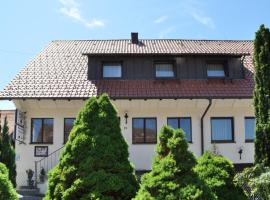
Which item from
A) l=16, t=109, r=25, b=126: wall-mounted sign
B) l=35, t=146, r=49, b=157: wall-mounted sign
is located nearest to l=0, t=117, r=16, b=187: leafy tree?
l=16, t=109, r=25, b=126: wall-mounted sign

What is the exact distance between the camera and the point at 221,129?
1838 centimetres

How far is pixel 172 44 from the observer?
74.4ft

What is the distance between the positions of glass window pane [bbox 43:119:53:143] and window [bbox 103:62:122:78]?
133 inches

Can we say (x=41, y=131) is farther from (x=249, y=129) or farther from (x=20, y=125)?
(x=249, y=129)

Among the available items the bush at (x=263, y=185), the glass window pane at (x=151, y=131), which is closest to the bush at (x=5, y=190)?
the bush at (x=263, y=185)

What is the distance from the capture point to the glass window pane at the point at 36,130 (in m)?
17.9

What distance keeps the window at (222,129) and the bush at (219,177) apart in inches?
342

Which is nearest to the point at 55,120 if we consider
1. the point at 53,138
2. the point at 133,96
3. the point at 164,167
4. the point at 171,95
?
the point at 53,138

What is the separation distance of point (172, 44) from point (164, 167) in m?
16.6

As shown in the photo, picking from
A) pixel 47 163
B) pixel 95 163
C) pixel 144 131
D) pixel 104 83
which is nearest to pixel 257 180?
pixel 95 163

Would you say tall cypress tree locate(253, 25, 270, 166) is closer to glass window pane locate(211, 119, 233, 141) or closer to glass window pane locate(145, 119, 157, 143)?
glass window pane locate(211, 119, 233, 141)

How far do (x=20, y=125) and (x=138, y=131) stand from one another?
4953 millimetres

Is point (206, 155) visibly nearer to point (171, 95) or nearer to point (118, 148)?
point (118, 148)

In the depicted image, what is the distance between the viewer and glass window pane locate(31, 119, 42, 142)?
17875mm
